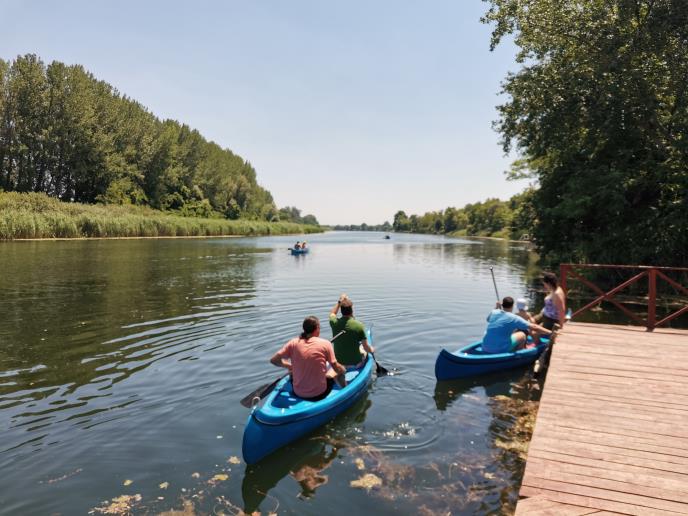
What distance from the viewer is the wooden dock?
14.2 feet

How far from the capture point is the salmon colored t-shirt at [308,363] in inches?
291

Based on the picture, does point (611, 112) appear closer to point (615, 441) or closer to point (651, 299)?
point (651, 299)

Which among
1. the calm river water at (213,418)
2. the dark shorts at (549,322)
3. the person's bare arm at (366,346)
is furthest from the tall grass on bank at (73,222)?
the dark shorts at (549,322)

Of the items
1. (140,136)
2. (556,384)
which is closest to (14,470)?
(556,384)

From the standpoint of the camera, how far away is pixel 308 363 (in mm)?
7391

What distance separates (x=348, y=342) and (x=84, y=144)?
7601 centimetres

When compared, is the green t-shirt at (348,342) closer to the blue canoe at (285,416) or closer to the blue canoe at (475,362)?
the blue canoe at (285,416)

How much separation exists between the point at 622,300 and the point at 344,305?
1609cm

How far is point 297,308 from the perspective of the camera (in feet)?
59.5

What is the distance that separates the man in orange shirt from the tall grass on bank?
48167 millimetres

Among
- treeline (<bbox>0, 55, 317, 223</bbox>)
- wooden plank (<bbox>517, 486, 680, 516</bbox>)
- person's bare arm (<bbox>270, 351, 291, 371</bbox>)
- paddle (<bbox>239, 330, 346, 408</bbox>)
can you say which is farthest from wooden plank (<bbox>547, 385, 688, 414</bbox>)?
treeline (<bbox>0, 55, 317, 223</bbox>)

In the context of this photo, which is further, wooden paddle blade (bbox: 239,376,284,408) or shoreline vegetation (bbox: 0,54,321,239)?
shoreline vegetation (bbox: 0,54,321,239)

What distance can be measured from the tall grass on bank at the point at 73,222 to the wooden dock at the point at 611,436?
5138 centimetres

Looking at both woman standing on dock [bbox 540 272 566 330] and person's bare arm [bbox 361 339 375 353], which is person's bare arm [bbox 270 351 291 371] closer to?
person's bare arm [bbox 361 339 375 353]
